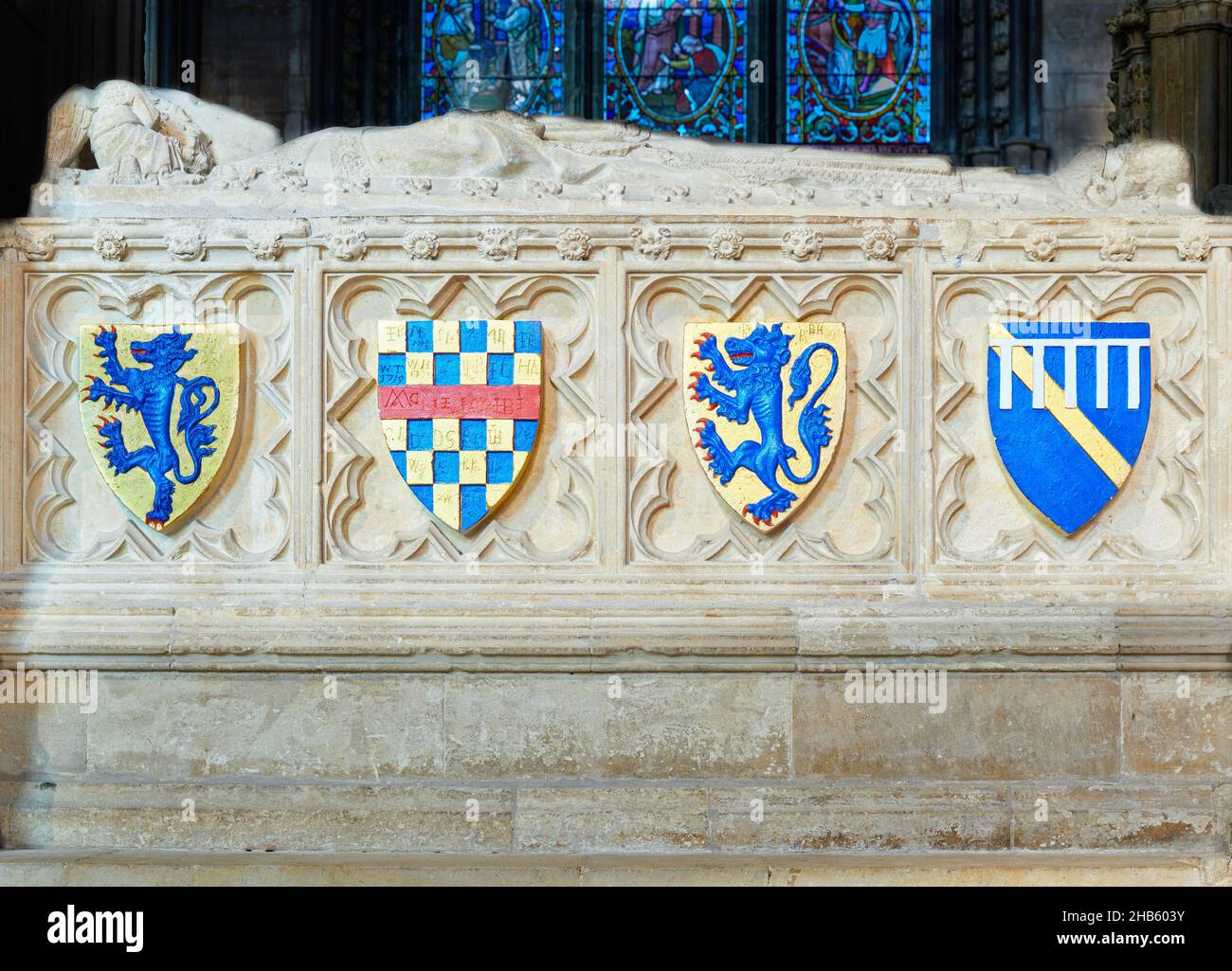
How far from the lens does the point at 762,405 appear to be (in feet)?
15.8

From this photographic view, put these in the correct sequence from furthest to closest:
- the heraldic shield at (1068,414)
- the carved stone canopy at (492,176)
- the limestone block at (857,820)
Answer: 1. the carved stone canopy at (492,176)
2. the heraldic shield at (1068,414)
3. the limestone block at (857,820)

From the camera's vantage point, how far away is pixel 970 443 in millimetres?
4879

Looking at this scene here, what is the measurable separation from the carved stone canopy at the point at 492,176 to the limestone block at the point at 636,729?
152cm

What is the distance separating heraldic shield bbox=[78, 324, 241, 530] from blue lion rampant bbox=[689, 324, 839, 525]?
59.7 inches

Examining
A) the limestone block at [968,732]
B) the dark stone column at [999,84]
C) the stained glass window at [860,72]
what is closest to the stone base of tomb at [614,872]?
the limestone block at [968,732]

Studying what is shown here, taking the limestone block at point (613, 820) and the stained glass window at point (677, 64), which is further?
the stained glass window at point (677, 64)

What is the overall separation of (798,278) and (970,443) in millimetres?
759

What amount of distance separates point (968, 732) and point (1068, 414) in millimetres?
1047

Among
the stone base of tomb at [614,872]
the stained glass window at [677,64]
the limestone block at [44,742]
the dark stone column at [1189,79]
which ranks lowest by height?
the stone base of tomb at [614,872]

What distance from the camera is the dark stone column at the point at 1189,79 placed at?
9.02 m

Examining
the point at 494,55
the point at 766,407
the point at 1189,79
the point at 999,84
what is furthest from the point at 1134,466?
the point at 494,55

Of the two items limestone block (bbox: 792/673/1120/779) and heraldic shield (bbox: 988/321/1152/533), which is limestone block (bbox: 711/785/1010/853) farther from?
heraldic shield (bbox: 988/321/1152/533)

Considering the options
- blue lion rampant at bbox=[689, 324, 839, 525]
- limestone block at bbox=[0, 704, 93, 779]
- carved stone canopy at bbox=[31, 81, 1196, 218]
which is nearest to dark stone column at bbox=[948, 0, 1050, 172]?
carved stone canopy at bbox=[31, 81, 1196, 218]

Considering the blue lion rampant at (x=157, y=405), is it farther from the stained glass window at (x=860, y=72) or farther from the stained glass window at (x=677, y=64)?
the stained glass window at (x=860, y=72)
